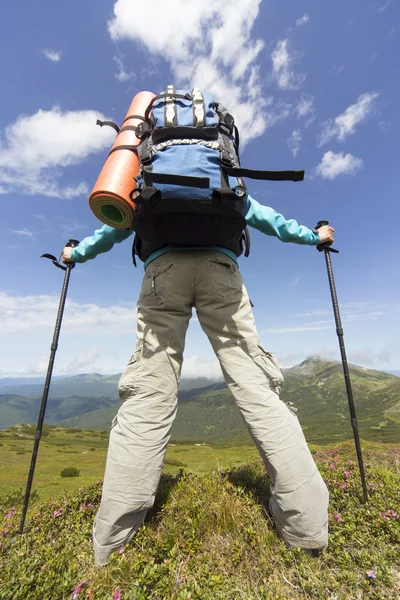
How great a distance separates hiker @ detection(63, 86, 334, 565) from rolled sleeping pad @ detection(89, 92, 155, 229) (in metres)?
0.54

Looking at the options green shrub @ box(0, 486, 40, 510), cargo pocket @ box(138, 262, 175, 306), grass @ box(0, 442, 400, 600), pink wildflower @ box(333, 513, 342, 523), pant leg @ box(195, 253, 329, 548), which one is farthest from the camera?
green shrub @ box(0, 486, 40, 510)

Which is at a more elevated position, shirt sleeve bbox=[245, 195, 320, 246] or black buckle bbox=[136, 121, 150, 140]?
black buckle bbox=[136, 121, 150, 140]

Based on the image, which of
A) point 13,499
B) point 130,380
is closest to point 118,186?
point 130,380

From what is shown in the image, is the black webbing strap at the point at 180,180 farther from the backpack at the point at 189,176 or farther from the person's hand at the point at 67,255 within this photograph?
the person's hand at the point at 67,255

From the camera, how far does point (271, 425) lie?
3.72m

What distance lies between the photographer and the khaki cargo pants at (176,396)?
345cm

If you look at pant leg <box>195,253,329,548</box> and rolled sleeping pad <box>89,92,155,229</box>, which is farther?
rolled sleeping pad <box>89,92,155,229</box>

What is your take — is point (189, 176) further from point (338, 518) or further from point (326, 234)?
point (338, 518)

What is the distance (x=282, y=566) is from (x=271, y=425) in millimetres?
1376

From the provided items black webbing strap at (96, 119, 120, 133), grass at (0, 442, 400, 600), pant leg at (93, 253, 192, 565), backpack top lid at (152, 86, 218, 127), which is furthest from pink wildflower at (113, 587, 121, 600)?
black webbing strap at (96, 119, 120, 133)

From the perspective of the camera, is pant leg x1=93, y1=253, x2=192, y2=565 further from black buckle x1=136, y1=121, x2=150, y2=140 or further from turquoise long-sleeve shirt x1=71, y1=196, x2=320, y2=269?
black buckle x1=136, y1=121, x2=150, y2=140

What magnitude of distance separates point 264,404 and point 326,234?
Answer: 10.5 ft

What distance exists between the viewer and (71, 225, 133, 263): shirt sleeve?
495 centimetres

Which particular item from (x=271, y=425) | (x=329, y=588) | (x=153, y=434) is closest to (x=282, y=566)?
(x=329, y=588)
